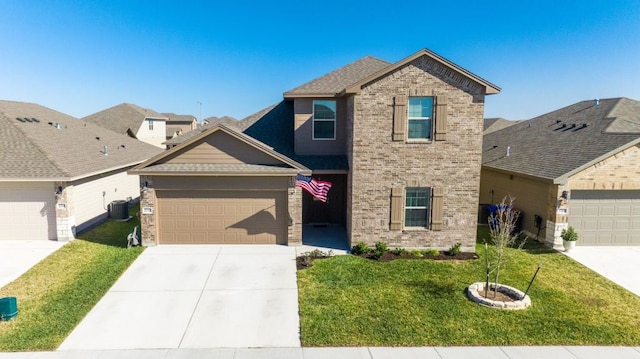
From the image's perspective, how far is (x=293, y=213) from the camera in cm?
1381

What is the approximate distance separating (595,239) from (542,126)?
28.0 ft

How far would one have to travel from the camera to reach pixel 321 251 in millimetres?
13242

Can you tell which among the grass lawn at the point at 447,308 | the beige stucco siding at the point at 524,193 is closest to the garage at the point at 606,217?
the beige stucco siding at the point at 524,193

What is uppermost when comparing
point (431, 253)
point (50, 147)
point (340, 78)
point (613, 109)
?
point (340, 78)

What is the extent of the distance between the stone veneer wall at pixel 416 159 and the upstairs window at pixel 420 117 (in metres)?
0.30

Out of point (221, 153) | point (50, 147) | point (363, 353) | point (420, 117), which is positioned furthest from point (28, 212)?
point (420, 117)

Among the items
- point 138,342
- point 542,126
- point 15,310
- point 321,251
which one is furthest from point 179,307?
point 542,126

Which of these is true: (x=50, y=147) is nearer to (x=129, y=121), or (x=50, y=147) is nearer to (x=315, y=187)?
(x=315, y=187)

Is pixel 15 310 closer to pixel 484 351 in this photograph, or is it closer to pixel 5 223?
pixel 5 223

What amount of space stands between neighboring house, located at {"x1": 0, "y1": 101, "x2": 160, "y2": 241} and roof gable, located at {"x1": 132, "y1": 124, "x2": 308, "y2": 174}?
388 cm

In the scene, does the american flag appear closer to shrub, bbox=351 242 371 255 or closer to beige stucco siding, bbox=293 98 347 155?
shrub, bbox=351 242 371 255

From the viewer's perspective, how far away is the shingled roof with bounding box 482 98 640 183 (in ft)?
45.9

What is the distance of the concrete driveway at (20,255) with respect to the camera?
36.3ft

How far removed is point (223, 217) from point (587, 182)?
13.5 meters
